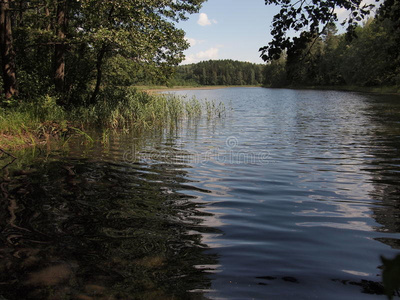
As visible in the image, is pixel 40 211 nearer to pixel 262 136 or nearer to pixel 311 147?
pixel 311 147

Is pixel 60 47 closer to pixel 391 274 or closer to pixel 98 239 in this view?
pixel 98 239

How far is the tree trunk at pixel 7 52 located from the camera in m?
13.6

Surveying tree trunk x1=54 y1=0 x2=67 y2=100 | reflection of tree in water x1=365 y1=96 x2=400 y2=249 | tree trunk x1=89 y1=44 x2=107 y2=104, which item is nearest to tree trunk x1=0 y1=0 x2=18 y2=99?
tree trunk x1=54 y1=0 x2=67 y2=100

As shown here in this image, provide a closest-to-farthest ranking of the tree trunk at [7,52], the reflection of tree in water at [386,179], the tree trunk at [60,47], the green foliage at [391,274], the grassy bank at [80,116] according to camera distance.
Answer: the green foliage at [391,274]
the reflection of tree in water at [386,179]
the grassy bank at [80,116]
the tree trunk at [7,52]
the tree trunk at [60,47]

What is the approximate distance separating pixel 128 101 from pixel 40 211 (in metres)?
Result: 14.0

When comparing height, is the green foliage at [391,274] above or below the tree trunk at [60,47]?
below

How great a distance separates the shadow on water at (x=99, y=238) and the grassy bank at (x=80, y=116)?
4238mm

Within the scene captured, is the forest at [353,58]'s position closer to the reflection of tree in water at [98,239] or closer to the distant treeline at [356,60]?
the distant treeline at [356,60]

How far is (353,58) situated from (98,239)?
77.5 meters

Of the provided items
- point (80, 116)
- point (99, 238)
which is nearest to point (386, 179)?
point (99, 238)

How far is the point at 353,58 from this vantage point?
70.5 metres

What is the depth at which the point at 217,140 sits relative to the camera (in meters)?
14.4

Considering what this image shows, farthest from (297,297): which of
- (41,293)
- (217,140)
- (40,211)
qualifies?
(217,140)

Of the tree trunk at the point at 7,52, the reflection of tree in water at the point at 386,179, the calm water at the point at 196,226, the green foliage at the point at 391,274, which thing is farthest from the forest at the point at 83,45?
the green foliage at the point at 391,274
